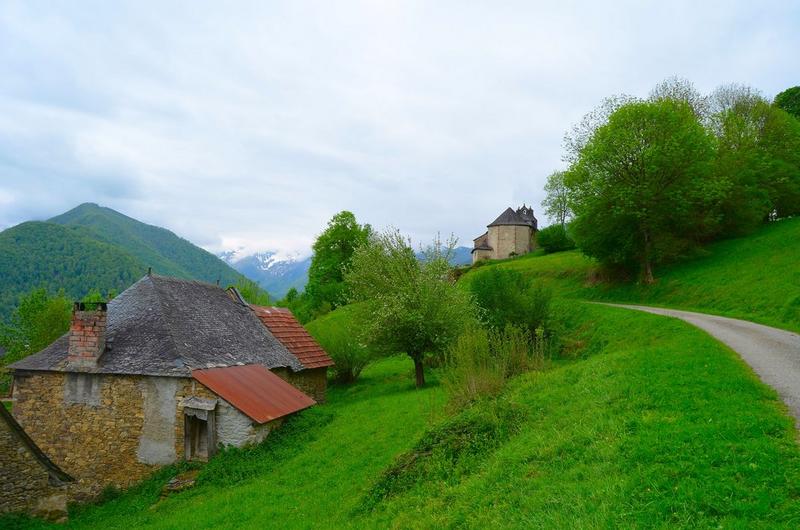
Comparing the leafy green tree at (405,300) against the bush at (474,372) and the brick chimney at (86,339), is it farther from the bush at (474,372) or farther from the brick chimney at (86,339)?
the brick chimney at (86,339)

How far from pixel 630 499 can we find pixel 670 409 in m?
2.97

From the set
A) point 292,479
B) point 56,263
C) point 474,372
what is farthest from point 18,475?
point 56,263

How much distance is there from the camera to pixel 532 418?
9.88 meters

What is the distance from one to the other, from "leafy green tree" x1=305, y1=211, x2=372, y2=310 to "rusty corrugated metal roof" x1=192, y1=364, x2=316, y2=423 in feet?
133

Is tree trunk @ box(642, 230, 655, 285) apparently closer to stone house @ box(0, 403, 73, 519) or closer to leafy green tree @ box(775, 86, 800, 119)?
leafy green tree @ box(775, 86, 800, 119)

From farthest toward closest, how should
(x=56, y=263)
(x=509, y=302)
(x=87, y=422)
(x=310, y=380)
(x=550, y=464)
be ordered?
1. (x=56, y=263)
2. (x=310, y=380)
3. (x=509, y=302)
4. (x=87, y=422)
5. (x=550, y=464)

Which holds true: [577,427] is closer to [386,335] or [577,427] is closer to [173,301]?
[386,335]

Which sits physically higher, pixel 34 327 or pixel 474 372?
pixel 34 327

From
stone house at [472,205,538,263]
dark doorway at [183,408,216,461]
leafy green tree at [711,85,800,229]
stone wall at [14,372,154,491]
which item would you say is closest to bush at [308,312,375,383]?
dark doorway at [183,408,216,461]

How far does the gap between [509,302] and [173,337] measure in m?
14.9

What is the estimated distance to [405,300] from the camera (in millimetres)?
22688

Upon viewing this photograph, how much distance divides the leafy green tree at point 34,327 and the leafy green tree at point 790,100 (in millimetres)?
69343

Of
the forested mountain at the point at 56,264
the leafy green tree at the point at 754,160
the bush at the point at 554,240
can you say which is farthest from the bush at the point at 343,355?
the forested mountain at the point at 56,264

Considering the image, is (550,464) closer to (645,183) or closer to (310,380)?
(310,380)
